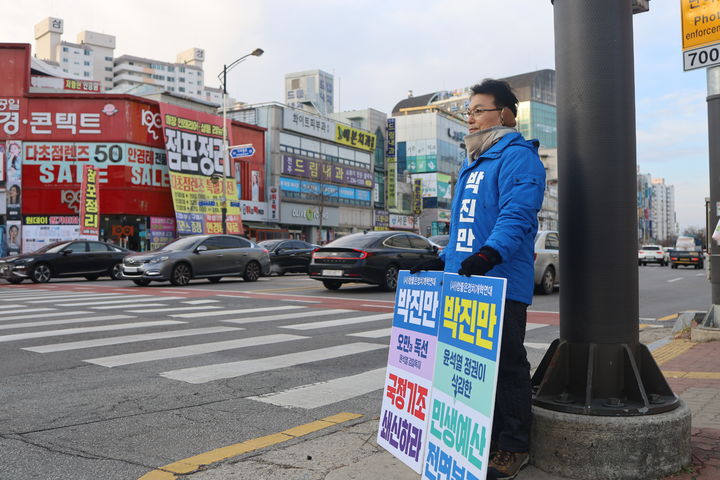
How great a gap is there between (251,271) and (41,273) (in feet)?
21.1

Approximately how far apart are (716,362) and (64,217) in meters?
34.7

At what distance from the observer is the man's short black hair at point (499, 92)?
3.26 m

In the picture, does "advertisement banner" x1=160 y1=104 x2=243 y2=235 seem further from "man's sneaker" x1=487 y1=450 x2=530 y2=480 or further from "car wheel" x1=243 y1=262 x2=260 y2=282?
"man's sneaker" x1=487 y1=450 x2=530 y2=480

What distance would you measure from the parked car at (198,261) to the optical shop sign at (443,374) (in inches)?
569

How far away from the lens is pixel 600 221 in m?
3.13

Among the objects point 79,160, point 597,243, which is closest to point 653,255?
point 79,160

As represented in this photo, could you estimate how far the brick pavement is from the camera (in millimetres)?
2975

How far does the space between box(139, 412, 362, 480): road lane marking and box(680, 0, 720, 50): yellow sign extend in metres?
5.03

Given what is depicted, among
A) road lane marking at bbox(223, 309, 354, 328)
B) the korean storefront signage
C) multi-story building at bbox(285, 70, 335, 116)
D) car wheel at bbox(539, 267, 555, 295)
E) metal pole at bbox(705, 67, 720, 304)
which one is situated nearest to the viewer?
metal pole at bbox(705, 67, 720, 304)

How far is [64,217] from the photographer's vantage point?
3475cm

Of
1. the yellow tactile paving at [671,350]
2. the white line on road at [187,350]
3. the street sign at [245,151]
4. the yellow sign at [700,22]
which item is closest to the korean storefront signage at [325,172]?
the street sign at [245,151]

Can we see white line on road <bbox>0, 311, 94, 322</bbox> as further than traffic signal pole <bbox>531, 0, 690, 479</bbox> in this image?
Yes

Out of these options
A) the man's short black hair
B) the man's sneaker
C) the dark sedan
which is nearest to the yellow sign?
the man's short black hair

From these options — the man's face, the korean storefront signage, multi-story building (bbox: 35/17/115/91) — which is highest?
multi-story building (bbox: 35/17/115/91)
